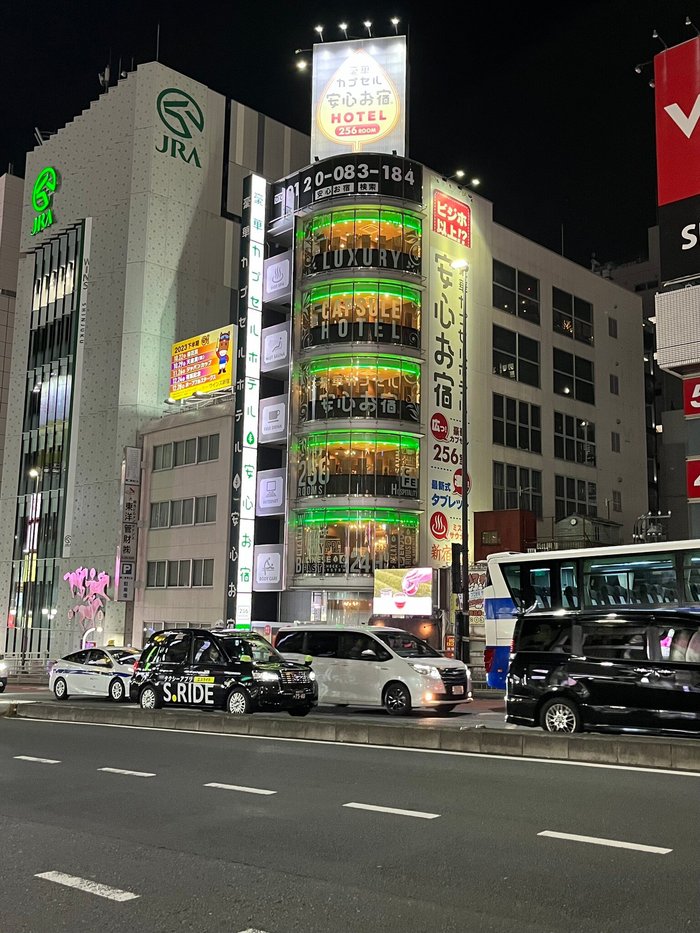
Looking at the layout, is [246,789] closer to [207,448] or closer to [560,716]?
[560,716]

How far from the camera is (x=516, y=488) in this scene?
4662cm

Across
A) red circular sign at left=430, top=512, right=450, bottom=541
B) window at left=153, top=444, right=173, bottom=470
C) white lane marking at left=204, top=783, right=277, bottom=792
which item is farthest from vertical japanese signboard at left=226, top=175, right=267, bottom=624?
white lane marking at left=204, top=783, right=277, bottom=792

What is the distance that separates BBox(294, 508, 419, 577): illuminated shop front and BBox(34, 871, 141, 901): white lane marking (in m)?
32.0

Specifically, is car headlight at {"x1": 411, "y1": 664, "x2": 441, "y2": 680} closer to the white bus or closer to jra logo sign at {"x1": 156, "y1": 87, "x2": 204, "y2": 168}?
the white bus

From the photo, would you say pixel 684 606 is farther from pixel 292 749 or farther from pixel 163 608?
pixel 163 608

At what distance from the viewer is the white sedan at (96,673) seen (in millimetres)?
24641

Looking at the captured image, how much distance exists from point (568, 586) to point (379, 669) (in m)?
4.66

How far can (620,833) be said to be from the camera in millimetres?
7590

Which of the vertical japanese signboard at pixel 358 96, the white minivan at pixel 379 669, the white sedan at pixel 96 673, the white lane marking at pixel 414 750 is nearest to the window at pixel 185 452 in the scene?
the vertical japanese signboard at pixel 358 96

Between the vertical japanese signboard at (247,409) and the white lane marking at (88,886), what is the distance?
3343 cm

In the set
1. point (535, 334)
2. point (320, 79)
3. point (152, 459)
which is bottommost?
point (152, 459)

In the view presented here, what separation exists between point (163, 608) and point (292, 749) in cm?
3275

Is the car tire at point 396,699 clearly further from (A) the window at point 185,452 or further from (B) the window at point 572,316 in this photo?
(B) the window at point 572,316

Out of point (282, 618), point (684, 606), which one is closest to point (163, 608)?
point (282, 618)
